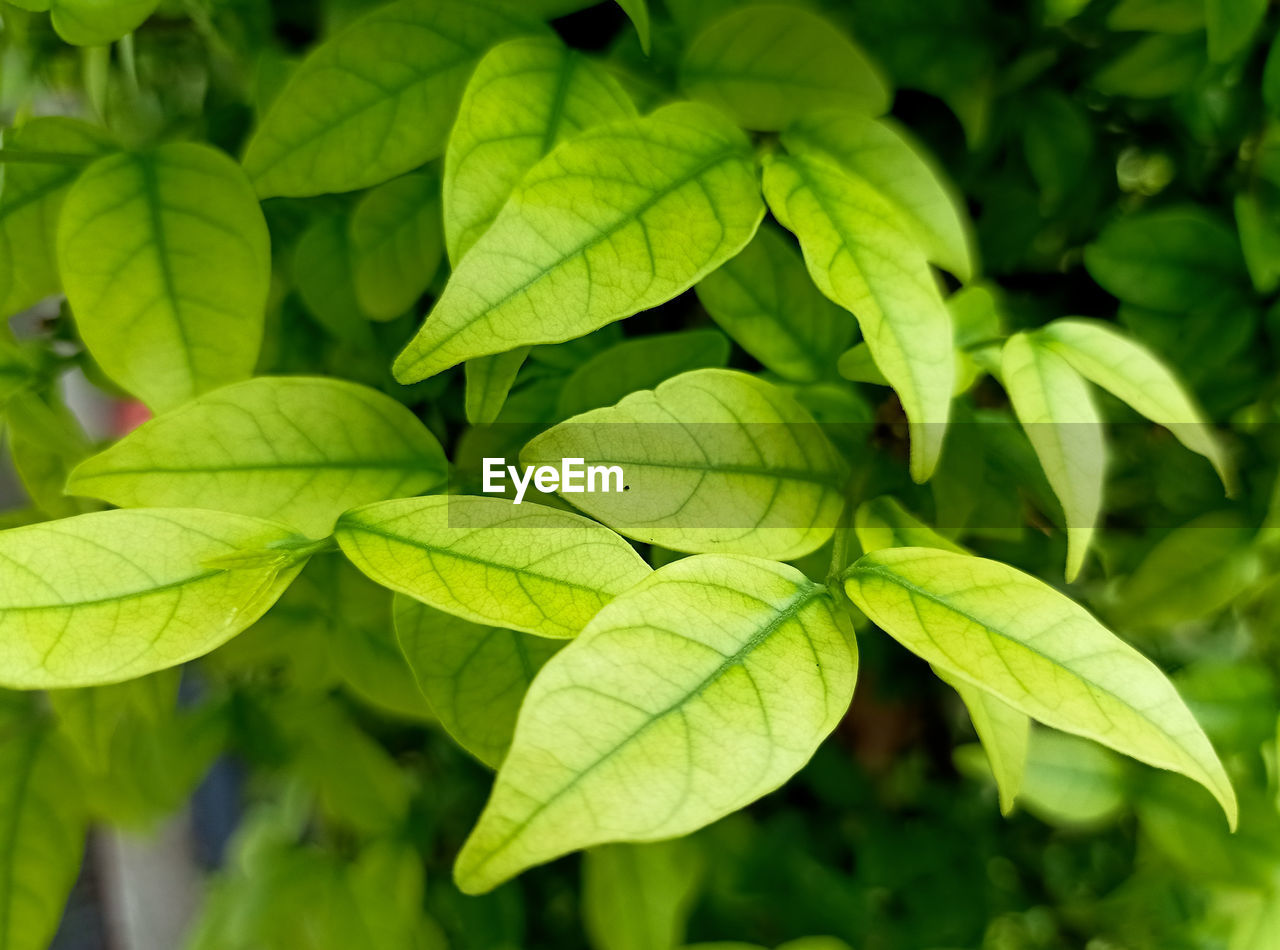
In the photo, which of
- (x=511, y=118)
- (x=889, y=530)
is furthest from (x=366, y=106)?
(x=889, y=530)

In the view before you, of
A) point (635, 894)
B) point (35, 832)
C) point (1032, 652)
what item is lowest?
point (635, 894)

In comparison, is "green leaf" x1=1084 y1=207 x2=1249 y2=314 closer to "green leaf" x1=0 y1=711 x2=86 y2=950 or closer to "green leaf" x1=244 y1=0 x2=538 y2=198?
"green leaf" x1=244 y1=0 x2=538 y2=198

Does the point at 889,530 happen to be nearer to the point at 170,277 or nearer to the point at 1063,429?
the point at 1063,429

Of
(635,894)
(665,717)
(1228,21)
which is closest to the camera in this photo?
(665,717)

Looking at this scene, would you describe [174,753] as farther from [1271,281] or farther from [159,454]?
[1271,281]

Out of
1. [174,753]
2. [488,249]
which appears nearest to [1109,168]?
[488,249]

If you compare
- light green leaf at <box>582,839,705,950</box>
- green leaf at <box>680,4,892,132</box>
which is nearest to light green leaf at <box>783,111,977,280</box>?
green leaf at <box>680,4,892,132</box>
